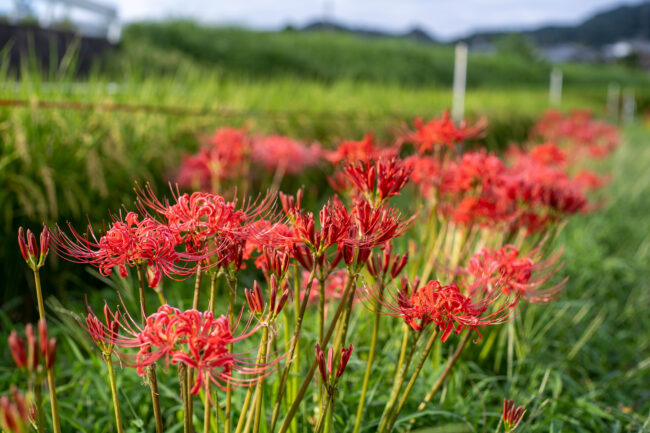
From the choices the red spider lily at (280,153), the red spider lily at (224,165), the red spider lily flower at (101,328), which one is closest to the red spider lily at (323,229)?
the red spider lily flower at (101,328)

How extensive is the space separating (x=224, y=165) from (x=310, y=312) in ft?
2.79

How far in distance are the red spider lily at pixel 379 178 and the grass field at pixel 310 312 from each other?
50cm

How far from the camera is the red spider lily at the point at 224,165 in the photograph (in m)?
3.09

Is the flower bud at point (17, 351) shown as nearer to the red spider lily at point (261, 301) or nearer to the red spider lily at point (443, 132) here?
the red spider lily at point (261, 301)

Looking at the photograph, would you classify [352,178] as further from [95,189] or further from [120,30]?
[120,30]

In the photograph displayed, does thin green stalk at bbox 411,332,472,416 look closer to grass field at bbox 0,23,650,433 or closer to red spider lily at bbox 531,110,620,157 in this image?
grass field at bbox 0,23,650,433

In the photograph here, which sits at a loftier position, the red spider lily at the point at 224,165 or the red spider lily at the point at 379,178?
the red spider lily at the point at 379,178

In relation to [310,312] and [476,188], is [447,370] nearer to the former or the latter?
[476,188]

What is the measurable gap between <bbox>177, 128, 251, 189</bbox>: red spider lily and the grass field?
0.36 meters

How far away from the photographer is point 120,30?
57.3ft

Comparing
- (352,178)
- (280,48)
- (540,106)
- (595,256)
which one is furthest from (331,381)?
(280,48)

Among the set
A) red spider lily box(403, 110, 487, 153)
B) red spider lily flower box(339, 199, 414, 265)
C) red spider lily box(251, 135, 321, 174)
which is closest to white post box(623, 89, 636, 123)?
red spider lily box(251, 135, 321, 174)

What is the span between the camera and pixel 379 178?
1307 millimetres

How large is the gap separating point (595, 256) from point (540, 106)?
10.0 meters
